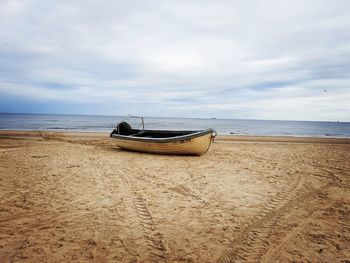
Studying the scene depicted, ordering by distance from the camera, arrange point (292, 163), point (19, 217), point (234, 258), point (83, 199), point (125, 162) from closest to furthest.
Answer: point (234, 258) < point (19, 217) < point (83, 199) < point (125, 162) < point (292, 163)

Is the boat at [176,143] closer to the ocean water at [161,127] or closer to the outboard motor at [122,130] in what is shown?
the outboard motor at [122,130]

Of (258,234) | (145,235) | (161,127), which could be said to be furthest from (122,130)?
(161,127)

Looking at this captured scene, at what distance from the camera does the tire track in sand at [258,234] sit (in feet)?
13.0

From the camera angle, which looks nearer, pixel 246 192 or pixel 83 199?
pixel 83 199

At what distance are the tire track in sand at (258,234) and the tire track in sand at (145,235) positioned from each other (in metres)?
0.89

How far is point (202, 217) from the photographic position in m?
5.39

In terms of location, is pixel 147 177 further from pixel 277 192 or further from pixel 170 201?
pixel 277 192

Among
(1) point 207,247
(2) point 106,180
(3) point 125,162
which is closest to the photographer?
(1) point 207,247

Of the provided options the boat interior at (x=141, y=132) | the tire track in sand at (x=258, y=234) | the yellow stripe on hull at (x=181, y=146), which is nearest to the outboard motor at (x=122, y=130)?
the boat interior at (x=141, y=132)

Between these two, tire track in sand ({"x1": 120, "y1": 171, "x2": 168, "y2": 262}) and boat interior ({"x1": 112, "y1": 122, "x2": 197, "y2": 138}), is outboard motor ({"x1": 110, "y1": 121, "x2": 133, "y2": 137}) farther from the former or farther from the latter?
tire track in sand ({"x1": 120, "y1": 171, "x2": 168, "y2": 262})

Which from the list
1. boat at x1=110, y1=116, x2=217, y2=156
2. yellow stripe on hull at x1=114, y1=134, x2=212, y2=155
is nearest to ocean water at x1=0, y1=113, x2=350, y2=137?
boat at x1=110, y1=116, x2=217, y2=156

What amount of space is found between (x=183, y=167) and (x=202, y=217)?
16.3 feet

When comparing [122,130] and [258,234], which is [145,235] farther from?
[122,130]

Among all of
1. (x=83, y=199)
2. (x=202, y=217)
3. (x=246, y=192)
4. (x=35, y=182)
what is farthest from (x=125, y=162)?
(x=202, y=217)
